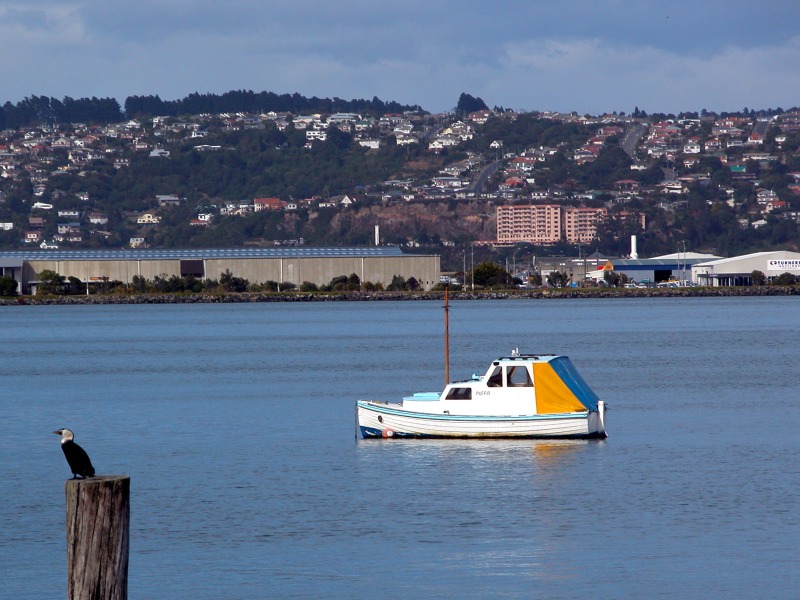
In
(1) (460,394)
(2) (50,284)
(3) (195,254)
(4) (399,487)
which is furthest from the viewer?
(3) (195,254)

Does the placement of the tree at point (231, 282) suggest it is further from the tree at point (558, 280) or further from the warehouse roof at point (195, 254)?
the tree at point (558, 280)

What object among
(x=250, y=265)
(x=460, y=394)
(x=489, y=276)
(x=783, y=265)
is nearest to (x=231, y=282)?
(x=250, y=265)

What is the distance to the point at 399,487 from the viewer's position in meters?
22.8

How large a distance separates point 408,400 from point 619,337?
39972mm

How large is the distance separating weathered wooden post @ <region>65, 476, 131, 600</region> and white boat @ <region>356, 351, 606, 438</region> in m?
17.4

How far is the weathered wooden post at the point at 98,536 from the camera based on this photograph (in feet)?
30.5

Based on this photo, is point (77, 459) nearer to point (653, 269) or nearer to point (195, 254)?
point (195, 254)

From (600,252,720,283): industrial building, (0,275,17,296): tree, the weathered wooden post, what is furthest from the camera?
(600,252,720,283): industrial building

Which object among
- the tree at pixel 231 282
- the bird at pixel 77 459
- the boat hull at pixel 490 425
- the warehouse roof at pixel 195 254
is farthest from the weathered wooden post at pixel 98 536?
the warehouse roof at pixel 195 254

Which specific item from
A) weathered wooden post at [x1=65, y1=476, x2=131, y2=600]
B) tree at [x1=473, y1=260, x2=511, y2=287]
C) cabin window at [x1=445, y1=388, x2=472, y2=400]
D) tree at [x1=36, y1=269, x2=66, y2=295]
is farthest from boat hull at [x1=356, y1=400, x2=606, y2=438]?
tree at [x1=473, y1=260, x2=511, y2=287]

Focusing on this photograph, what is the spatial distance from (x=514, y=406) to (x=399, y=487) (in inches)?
189

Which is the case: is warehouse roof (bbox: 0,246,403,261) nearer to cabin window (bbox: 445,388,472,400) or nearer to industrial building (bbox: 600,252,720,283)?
industrial building (bbox: 600,252,720,283)

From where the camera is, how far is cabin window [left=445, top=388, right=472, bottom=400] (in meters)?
27.1

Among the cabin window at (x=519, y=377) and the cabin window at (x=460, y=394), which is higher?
the cabin window at (x=519, y=377)
